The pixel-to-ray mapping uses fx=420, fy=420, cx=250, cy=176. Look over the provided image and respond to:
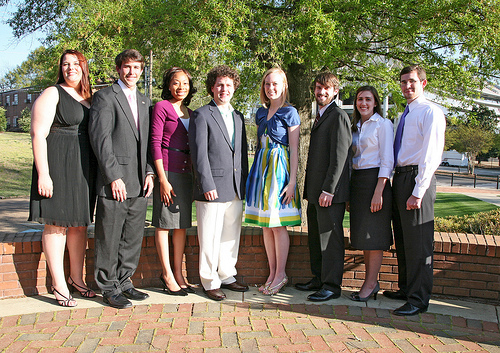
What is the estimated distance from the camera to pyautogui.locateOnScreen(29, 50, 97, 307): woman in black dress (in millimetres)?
3490

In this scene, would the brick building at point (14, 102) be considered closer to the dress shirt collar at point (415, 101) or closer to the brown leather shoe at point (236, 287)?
the brown leather shoe at point (236, 287)

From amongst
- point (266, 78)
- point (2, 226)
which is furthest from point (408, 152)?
point (2, 226)

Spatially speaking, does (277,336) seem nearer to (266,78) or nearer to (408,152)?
(408,152)

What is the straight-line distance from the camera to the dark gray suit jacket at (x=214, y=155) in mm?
3721

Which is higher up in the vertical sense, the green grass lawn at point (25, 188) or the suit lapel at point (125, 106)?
the suit lapel at point (125, 106)

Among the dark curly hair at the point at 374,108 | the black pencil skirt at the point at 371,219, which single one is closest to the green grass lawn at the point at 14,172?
the dark curly hair at the point at 374,108

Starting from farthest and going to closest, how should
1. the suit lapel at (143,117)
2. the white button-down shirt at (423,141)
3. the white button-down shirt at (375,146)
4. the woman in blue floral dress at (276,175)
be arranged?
the woman in blue floral dress at (276,175), the suit lapel at (143,117), the white button-down shirt at (375,146), the white button-down shirt at (423,141)

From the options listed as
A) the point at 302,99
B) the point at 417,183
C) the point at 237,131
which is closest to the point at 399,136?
the point at 417,183

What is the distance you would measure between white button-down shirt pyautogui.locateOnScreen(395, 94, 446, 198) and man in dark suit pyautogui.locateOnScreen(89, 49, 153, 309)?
2.30 m

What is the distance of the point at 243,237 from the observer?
429 cm

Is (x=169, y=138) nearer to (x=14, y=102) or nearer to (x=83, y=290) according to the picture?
(x=83, y=290)

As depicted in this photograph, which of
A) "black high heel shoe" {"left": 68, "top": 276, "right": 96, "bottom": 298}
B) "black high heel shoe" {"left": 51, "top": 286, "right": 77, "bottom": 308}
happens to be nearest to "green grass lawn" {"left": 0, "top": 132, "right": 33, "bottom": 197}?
"black high heel shoe" {"left": 68, "top": 276, "right": 96, "bottom": 298}

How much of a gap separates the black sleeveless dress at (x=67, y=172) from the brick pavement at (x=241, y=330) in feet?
2.68

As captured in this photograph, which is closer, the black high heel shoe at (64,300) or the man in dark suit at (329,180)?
the black high heel shoe at (64,300)
